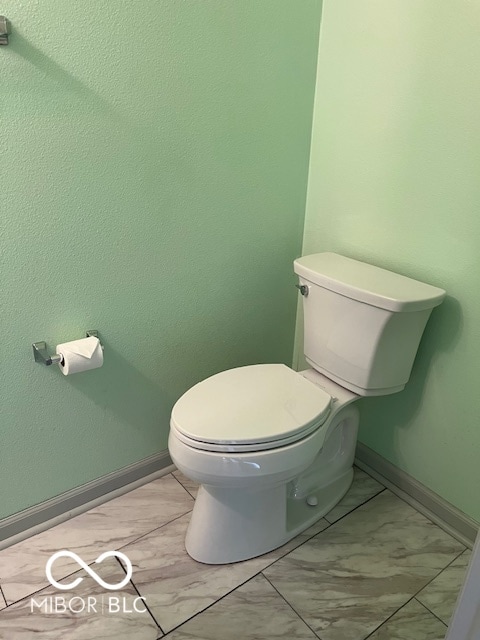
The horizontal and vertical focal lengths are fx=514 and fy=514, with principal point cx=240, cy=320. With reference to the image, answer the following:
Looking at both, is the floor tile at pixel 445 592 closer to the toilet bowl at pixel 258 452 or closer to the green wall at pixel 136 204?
the toilet bowl at pixel 258 452

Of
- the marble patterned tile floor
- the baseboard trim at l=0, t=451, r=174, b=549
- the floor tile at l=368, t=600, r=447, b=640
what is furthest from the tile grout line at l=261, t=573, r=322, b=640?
the baseboard trim at l=0, t=451, r=174, b=549

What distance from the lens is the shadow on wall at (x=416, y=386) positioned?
4.89ft

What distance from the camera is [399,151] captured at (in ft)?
4.90

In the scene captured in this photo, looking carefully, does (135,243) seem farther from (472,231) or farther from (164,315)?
(472,231)

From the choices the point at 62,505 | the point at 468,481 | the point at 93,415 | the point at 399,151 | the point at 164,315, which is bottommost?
the point at 62,505

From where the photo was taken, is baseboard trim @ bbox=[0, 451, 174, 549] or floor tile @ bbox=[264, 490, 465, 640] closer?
floor tile @ bbox=[264, 490, 465, 640]

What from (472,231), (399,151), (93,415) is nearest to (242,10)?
(399,151)

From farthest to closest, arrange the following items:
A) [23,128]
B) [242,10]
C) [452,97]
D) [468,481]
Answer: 1. [468,481]
2. [242,10]
3. [452,97]
4. [23,128]

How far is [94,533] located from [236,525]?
18.1 inches

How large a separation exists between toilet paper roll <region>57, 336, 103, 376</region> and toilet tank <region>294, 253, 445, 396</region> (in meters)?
0.67

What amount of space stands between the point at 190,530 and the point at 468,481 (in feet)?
2.79

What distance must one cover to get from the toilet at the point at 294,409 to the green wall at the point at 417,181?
0.31 feet

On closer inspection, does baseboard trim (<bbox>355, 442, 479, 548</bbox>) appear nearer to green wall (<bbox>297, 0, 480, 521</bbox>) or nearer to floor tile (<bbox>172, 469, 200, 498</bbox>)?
green wall (<bbox>297, 0, 480, 521</bbox>)

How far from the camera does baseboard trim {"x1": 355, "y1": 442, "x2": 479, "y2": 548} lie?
1.59 metres
